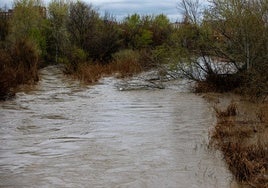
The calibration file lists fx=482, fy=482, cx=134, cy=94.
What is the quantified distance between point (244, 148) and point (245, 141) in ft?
3.51

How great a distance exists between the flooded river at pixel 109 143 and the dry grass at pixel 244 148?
0.21 metres

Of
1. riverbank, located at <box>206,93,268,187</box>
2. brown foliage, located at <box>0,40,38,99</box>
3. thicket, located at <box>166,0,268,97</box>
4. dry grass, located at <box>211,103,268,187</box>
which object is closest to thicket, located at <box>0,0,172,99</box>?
brown foliage, located at <box>0,40,38,99</box>

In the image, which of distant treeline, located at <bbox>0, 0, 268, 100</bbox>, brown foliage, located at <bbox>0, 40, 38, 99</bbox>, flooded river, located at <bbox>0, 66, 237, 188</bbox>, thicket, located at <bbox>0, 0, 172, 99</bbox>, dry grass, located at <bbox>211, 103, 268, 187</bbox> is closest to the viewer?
dry grass, located at <bbox>211, 103, 268, 187</bbox>

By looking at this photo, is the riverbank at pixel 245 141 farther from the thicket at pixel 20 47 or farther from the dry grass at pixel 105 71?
the dry grass at pixel 105 71

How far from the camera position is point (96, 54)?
35188 mm

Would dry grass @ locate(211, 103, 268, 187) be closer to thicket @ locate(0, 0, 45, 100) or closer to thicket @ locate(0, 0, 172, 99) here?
thicket @ locate(0, 0, 45, 100)

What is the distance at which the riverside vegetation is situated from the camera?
16.2 meters

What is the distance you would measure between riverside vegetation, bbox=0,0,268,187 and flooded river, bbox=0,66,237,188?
686 millimetres

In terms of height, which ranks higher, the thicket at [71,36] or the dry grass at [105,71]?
the thicket at [71,36]

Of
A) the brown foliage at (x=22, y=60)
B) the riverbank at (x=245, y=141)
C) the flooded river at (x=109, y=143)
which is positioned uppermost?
the brown foliage at (x=22, y=60)

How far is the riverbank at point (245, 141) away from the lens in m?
7.12

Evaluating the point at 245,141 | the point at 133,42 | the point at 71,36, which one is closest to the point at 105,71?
the point at 71,36

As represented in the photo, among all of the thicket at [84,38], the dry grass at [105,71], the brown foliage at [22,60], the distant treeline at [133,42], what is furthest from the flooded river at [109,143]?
the thicket at [84,38]

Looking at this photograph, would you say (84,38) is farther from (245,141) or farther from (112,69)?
(245,141)
